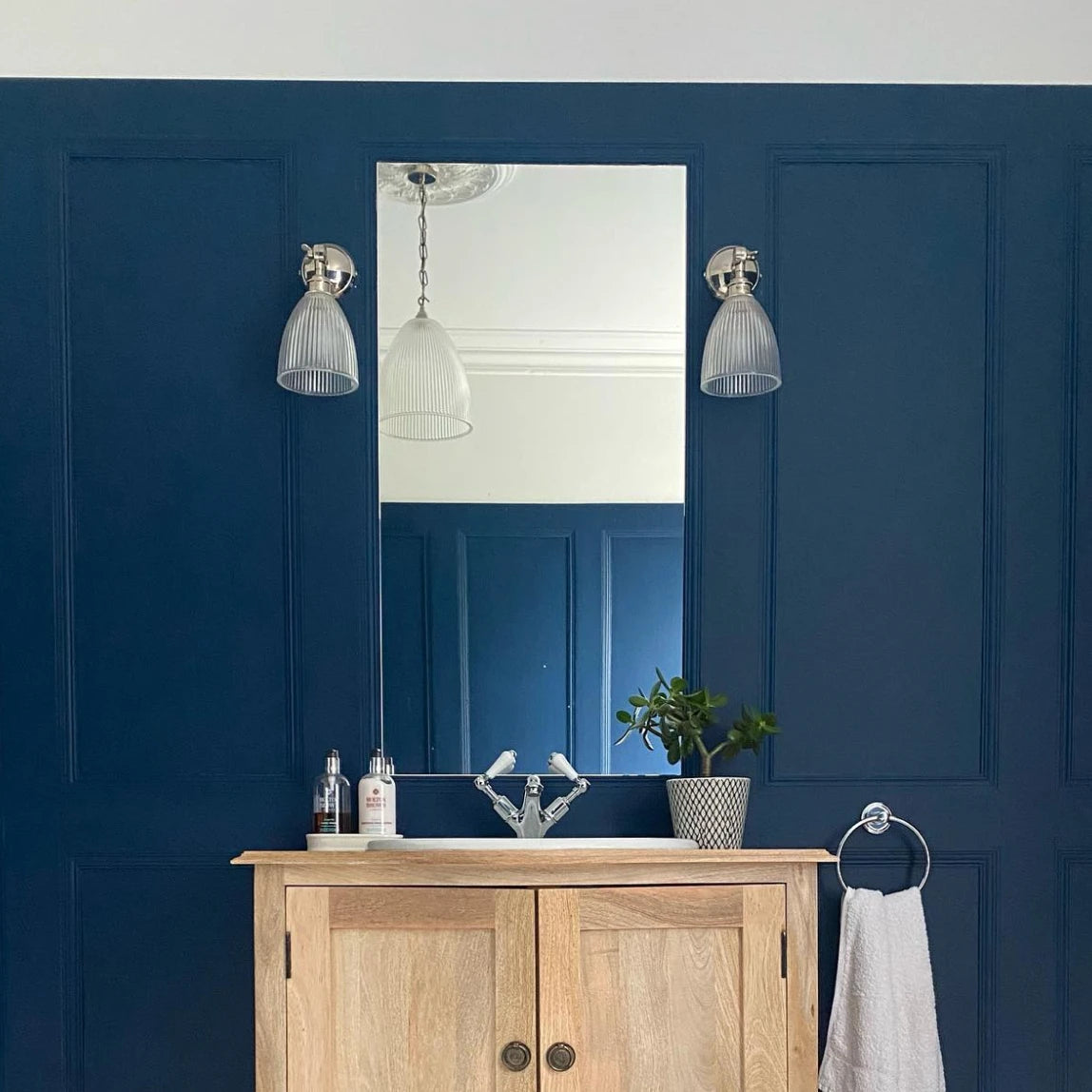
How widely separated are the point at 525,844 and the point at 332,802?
38 centimetres

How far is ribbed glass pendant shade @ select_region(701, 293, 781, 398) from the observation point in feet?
8.02

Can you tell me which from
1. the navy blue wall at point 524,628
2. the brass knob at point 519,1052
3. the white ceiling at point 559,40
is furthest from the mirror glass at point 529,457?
the brass knob at point 519,1052

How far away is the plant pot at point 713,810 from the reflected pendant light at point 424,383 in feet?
2.42

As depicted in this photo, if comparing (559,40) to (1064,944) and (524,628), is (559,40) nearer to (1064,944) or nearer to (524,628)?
(524,628)

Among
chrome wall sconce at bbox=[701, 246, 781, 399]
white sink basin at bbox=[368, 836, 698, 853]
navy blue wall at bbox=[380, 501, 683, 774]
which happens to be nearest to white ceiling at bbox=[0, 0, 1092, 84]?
chrome wall sconce at bbox=[701, 246, 781, 399]

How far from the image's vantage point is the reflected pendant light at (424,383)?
102 inches

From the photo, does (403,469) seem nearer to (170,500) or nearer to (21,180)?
(170,500)

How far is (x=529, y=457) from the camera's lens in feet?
8.46

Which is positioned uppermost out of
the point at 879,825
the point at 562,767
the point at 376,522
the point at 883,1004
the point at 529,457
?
the point at 529,457

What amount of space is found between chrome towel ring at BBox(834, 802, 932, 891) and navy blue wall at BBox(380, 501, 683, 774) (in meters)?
0.35

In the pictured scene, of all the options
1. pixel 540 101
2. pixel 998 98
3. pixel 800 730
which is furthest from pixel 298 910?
pixel 998 98

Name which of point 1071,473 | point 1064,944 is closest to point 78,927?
point 1064,944

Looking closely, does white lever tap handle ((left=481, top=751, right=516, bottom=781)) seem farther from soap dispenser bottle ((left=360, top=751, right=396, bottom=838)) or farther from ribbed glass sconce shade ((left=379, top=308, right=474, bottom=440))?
ribbed glass sconce shade ((left=379, top=308, right=474, bottom=440))

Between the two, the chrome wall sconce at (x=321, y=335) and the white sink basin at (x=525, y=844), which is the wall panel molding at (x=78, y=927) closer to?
the white sink basin at (x=525, y=844)
